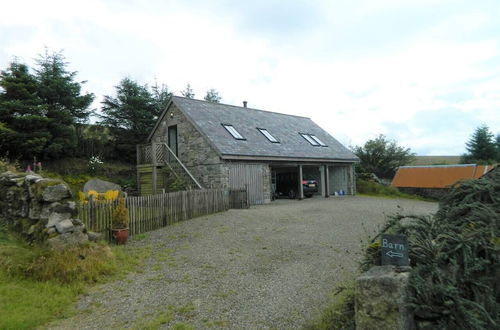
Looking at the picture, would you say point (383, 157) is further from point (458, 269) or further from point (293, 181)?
point (458, 269)

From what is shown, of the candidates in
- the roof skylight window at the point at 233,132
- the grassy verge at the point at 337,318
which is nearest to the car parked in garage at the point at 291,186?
the roof skylight window at the point at 233,132

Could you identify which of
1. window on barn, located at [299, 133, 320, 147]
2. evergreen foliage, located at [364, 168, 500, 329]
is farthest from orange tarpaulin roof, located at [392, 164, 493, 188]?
evergreen foliage, located at [364, 168, 500, 329]

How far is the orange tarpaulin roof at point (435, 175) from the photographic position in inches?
891

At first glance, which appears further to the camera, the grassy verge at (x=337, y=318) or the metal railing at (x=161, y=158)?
the metal railing at (x=161, y=158)

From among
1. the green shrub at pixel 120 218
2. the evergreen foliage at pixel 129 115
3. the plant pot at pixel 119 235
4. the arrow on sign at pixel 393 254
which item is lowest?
the plant pot at pixel 119 235

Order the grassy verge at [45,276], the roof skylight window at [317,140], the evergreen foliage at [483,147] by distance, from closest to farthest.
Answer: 1. the grassy verge at [45,276]
2. the roof skylight window at [317,140]
3. the evergreen foliage at [483,147]

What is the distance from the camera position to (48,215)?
253 inches

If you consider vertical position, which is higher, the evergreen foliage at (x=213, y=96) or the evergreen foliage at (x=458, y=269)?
the evergreen foliage at (x=213, y=96)

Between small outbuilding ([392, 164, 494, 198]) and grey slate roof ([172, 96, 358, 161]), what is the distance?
16.1 feet

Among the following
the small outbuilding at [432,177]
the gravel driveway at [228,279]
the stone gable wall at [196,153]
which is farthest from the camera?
the small outbuilding at [432,177]

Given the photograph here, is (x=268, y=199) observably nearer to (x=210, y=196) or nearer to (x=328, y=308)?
(x=210, y=196)

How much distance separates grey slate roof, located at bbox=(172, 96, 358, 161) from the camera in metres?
16.9

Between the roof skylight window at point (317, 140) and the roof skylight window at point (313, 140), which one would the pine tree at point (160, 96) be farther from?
the roof skylight window at point (317, 140)

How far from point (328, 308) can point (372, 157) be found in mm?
30390
